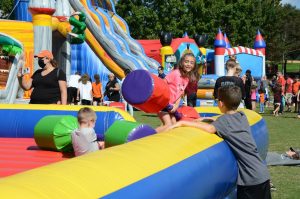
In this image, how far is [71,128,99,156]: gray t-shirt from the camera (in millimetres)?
4113

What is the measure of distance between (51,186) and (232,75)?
4.63 m

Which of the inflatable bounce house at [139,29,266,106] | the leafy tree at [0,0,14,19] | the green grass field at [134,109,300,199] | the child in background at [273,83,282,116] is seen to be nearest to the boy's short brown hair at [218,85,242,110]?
the green grass field at [134,109,300,199]

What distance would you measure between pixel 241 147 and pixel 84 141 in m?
1.28

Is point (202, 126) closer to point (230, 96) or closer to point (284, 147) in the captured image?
point (230, 96)

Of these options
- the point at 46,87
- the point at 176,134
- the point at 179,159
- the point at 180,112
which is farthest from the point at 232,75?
the point at 179,159

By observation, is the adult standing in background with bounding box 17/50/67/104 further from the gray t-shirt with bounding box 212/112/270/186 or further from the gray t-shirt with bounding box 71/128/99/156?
the gray t-shirt with bounding box 212/112/270/186

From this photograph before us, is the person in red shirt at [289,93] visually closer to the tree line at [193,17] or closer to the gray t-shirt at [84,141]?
the gray t-shirt at [84,141]

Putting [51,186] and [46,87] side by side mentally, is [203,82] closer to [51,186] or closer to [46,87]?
[46,87]

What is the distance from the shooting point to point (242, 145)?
3.62 m

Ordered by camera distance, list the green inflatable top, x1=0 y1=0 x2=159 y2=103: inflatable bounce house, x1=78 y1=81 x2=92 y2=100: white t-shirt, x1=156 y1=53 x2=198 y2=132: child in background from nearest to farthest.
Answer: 1. x1=156 y1=53 x2=198 y2=132: child in background
2. x1=78 y1=81 x2=92 y2=100: white t-shirt
3. the green inflatable top
4. x1=0 y1=0 x2=159 y2=103: inflatable bounce house

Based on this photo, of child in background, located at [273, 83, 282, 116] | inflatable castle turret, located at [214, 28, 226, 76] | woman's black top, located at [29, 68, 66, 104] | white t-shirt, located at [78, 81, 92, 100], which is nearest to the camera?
woman's black top, located at [29, 68, 66, 104]

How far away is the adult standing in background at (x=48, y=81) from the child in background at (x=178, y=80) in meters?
1.23

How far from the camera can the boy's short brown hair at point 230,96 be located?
3611 mm

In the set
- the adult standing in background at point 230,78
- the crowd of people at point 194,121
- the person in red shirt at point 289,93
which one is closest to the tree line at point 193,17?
the person in red shirt at point 289,93
